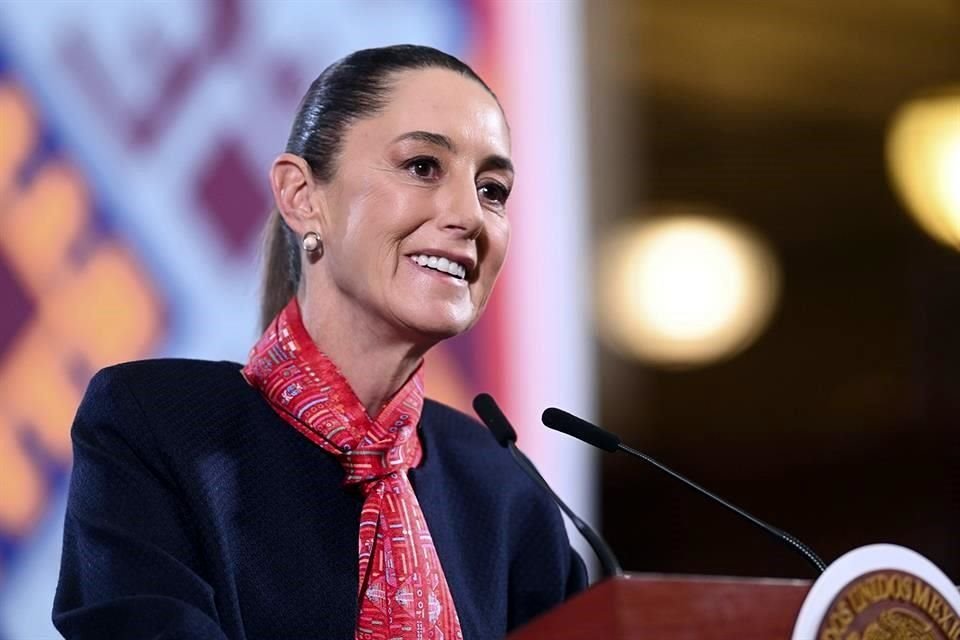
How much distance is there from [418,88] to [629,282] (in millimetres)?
2174

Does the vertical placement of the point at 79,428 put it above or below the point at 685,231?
below

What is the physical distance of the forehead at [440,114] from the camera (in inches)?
61.3

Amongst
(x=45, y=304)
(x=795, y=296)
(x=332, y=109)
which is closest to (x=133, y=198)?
(x=45, y=304)

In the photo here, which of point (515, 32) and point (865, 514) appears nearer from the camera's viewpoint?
point (515, 32)

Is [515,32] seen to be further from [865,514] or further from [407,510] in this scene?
[865,514]

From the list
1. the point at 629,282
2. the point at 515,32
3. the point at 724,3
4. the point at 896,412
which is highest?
the point at 724,3

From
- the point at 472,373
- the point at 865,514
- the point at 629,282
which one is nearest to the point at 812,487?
the point at 865,514

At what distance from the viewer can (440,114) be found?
1.56 metres

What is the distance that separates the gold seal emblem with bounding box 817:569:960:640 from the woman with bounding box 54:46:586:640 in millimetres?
584

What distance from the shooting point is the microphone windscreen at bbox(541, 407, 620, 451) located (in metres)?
1.33

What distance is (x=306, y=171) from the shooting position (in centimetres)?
162

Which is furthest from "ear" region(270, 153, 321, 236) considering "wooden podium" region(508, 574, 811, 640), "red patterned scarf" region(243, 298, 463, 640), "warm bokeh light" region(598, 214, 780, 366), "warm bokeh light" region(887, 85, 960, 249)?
"warm bokeh light" region(887, 85, 960, 249)

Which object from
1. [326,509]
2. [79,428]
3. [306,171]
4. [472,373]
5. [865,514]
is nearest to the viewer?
[79,428]

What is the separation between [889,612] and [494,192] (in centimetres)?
77
